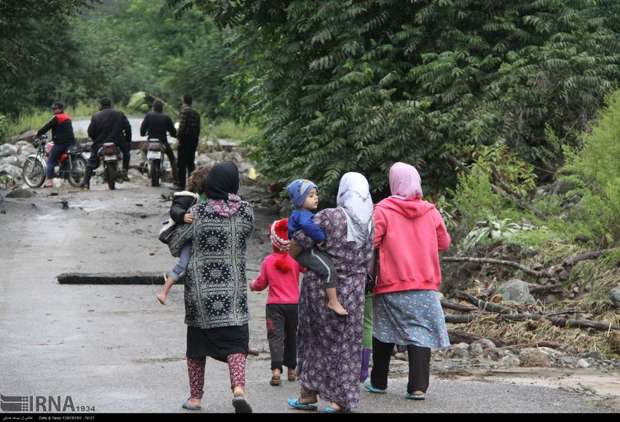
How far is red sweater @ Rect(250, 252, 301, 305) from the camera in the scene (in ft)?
31.1

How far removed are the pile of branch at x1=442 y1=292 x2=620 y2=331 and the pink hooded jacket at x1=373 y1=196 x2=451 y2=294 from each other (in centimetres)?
322

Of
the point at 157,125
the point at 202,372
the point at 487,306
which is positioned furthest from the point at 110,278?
the point at 157,125

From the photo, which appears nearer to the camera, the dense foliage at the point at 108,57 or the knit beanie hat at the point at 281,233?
the knit beanie hat at the point at 281,233

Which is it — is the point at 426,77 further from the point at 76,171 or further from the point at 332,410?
the point at 332,410

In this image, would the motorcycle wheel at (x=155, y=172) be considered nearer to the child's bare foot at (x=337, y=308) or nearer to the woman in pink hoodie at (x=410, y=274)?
the woman in pink hoodie at (x=410, y=274)

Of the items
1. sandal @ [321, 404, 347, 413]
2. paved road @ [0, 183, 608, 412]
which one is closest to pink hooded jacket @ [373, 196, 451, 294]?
paved road @ [0, 183, 608, 412]

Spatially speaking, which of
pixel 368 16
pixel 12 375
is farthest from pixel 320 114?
pixel 12 375

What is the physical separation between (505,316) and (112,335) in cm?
356

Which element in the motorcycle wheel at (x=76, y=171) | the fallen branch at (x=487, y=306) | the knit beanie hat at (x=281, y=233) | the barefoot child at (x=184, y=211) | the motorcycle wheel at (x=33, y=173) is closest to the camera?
the barefoot child at (x=184, y=211)

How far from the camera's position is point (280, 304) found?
955cm

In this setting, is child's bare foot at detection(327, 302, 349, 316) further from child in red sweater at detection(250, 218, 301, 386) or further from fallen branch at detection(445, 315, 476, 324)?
fallen branch at detection(445, 315, 476, 324)

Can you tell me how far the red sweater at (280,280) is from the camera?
9.48 metres

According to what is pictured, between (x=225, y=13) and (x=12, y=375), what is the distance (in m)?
11.5

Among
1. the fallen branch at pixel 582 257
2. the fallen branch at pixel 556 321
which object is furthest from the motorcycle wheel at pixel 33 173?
the fallen branch at pixel 556 321
